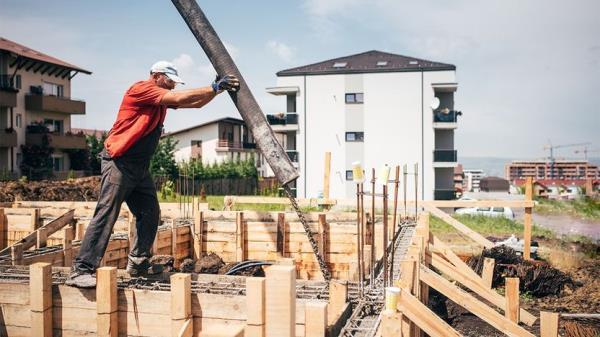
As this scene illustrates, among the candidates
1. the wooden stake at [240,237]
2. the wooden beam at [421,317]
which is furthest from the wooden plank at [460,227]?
the wooden beam at [421,317]

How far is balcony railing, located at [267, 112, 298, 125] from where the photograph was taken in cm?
3631

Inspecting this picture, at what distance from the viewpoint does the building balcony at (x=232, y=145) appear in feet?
176

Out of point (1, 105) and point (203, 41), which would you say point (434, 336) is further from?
point (1, 105)

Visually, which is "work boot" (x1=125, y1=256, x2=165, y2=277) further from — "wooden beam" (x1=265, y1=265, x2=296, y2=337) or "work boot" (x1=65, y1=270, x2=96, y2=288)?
"wooden beam" (x1=265, y1=265, x2=296, y2=337)

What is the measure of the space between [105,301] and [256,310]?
1.82m

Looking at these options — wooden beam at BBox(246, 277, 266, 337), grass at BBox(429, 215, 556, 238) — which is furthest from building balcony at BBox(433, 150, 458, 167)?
wooden beam at BBox(246, 277, 266, 337)

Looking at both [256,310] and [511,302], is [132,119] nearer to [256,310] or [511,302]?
[256,310]

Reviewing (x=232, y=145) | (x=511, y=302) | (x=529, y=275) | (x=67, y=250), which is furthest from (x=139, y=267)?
(x=232, y=145)

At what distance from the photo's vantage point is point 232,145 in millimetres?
55562

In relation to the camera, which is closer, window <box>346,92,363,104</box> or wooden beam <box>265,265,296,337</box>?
wooden beam <box>265,265,296,337</box>

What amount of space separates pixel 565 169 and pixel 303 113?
359ft

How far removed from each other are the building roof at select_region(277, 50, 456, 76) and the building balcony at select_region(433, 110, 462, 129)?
265 cm

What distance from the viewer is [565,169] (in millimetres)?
127812

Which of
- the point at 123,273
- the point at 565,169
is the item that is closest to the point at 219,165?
the point at 123,273
